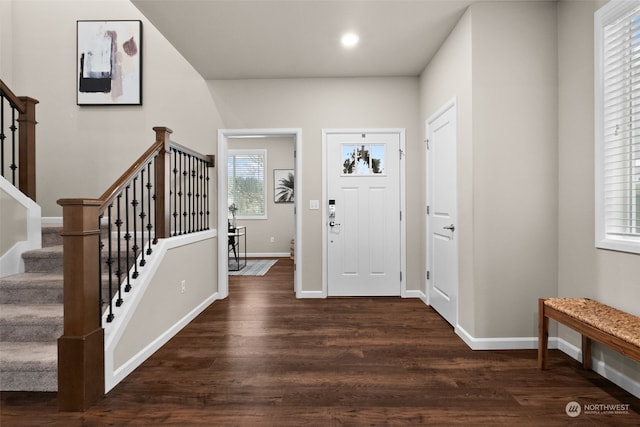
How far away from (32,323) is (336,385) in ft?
6.59

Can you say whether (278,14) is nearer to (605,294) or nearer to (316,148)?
(316,148)

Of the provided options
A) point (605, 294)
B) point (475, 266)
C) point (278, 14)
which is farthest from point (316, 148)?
point (605, 294)

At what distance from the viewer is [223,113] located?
161 inches

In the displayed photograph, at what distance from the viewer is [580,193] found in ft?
7.65

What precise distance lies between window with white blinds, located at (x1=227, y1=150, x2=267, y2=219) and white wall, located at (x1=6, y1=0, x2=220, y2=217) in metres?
3.78

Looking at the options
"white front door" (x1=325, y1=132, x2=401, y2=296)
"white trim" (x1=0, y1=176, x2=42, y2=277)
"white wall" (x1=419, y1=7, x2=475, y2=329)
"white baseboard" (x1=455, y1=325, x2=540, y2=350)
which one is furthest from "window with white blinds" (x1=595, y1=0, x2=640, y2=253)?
"white trim" (x1=0, y1=176, x2=42, y2=277)

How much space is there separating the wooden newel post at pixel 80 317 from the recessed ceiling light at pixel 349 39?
2.54m

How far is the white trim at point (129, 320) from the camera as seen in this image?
201 cm

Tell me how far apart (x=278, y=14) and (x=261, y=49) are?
0.64 m

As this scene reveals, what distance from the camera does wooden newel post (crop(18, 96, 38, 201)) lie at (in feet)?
10.0

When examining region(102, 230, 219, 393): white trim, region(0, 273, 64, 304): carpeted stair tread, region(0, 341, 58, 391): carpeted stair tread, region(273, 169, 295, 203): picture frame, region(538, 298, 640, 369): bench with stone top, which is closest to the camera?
region(538, 298, 640, 369): bench with stone top

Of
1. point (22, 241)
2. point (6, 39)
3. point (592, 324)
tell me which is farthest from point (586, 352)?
point (6, 39)

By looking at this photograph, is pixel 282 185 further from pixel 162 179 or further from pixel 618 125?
pixel 618 125

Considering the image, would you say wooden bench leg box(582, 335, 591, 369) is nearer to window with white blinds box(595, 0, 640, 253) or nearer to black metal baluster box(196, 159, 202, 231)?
window with white blinds box(595, 0, 640, 253)
